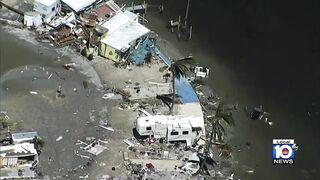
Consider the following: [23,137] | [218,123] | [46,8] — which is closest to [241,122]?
[218,123]

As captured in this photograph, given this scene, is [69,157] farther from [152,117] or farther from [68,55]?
[68,55]

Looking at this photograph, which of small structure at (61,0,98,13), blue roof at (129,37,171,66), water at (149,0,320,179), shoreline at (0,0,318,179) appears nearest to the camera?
shoreline at (0,0,318,179)

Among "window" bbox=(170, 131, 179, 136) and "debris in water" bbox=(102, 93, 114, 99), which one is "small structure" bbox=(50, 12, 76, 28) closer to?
"debris in water" bbox=(102, 93, 114, 99)

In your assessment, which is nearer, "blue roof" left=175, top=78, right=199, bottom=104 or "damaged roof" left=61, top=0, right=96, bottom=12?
"blue roof" left=175, top=78, right=199, bottom=104

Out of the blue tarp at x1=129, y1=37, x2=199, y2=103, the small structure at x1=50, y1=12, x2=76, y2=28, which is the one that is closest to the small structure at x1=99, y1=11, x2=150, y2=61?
the blue tarp at x1=129, y1=37, x2=199, y2=103

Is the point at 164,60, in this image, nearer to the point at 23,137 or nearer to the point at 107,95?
the point at 107,95

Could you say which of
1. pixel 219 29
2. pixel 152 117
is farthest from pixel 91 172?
pixel 219 29

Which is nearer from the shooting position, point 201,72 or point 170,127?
point 170,127
